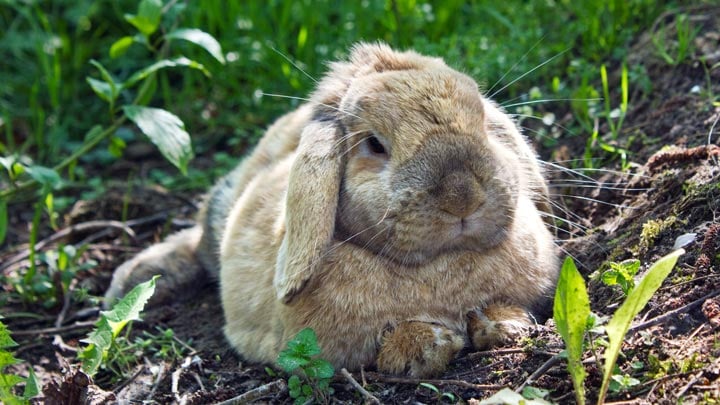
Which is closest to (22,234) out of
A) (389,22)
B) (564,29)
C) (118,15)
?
(118,15)

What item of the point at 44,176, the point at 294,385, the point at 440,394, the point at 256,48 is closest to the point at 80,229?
the point at 44,176

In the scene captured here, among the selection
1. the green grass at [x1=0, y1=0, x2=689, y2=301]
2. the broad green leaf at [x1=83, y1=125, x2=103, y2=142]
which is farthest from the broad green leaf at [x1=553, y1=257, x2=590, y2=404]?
the broad green leaf at [x1=83, y1=125, x2=103, y2=142]

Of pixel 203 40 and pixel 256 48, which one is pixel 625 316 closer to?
pixel 203 40

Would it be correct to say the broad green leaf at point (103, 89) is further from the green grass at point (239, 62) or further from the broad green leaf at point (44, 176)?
the broad green leaf at point (44, 176)

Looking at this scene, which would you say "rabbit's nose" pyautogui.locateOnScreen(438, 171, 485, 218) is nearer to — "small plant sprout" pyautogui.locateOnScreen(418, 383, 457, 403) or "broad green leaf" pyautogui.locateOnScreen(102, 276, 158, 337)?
"small plant sprout" pyautogui.locateOnScreen(418, 383, 457, 403)

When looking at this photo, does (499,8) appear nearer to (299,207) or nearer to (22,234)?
(299,207)

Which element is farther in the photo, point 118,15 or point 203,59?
point 118,15
